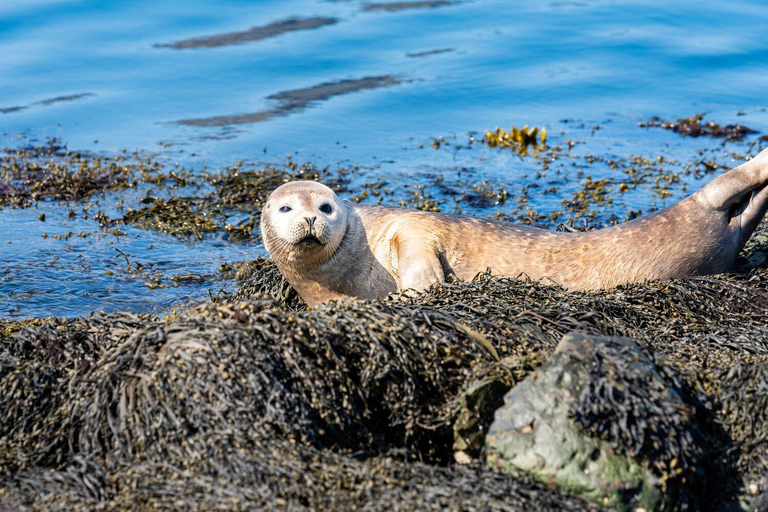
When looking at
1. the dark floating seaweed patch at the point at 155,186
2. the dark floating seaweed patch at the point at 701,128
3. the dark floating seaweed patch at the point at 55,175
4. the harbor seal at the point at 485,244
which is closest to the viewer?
the harbor seal at the point at 485,244

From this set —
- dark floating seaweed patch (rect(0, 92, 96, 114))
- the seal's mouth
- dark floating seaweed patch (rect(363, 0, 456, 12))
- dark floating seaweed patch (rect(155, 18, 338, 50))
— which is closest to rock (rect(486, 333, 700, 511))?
the seal's mouth

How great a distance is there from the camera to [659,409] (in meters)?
3.53

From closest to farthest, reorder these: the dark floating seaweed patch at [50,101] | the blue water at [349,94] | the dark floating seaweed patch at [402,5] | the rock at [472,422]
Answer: the rock at [472,422] < the blue water at [349,94] < the dark floating seaweed patch at [50,101] < the dark floating seaweed patch at [402,5]

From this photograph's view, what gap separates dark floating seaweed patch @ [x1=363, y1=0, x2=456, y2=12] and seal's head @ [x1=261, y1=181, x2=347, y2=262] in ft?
43.1

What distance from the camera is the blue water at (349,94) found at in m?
8.10

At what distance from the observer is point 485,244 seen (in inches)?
238

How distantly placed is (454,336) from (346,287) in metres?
1.89

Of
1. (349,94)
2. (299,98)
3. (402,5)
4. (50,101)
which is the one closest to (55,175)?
(50,101)

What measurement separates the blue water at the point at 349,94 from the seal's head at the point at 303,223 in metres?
1.40

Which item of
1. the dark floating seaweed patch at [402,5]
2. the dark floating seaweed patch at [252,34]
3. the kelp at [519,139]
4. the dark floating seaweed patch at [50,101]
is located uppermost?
the dark floating seaweed patch at [402,5]

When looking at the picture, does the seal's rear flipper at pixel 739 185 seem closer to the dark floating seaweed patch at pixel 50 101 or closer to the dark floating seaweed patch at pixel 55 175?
the dark floating seaweed patch at pixel 55 175

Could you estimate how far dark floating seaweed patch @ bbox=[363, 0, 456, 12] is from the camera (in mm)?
18391

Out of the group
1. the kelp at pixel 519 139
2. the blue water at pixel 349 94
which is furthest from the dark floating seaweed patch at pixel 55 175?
the kelp at pixel 519 139

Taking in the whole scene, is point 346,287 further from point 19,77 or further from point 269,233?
point 19,77
